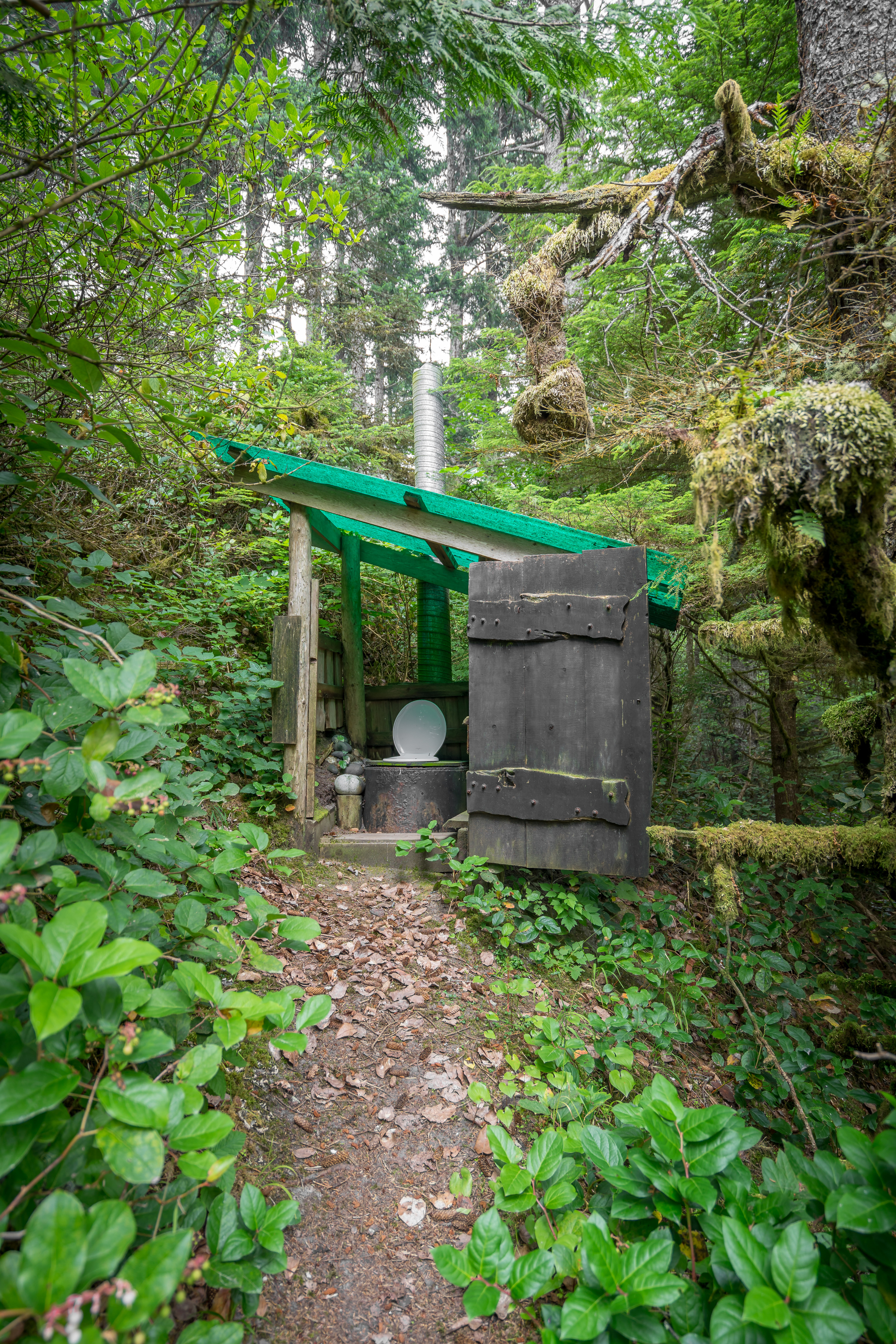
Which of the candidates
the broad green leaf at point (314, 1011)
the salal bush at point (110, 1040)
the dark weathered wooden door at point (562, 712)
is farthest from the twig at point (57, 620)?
the dark weathered wooden door at point (562, 712)

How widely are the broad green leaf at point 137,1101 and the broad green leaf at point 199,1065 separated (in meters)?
0.16

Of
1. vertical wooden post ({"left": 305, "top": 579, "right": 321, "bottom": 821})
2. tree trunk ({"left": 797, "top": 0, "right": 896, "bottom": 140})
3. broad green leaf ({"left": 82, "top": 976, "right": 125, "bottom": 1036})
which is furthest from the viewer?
vertical wooden post ({"left": 305, "top": 579, "right": 321, "bottom": 821})

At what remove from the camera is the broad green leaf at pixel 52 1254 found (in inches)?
29.4

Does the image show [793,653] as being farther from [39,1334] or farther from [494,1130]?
[39,1334]

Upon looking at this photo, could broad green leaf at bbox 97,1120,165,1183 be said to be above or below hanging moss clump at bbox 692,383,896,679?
below

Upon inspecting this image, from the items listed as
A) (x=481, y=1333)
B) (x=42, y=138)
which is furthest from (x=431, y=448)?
(x=481, y=1333)

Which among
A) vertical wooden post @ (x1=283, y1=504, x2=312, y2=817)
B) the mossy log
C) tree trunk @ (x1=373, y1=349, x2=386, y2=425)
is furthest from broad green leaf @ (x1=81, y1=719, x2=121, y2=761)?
tree trunk @ (x1=373, y1=349, x2=386, y2=425)

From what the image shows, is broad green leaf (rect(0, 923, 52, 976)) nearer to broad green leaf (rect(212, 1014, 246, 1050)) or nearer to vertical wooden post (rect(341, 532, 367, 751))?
broad green leaf (rect(212, 1014, 246, 1050))

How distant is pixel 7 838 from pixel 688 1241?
5.91ft

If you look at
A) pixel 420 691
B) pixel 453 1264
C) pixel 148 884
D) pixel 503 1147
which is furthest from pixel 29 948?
pixel 420 691

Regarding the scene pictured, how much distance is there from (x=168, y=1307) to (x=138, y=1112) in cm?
29

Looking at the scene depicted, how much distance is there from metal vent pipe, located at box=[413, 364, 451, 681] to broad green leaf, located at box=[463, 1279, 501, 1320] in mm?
4756

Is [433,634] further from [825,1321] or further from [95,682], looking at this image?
[825,1321]

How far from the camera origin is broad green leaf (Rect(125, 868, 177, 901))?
4.16ft
